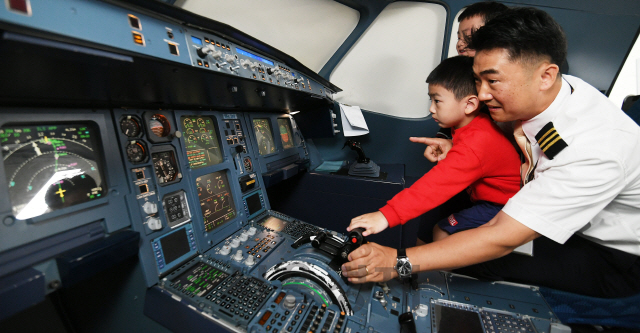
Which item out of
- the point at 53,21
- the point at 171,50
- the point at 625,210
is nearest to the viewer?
the point at 53,21

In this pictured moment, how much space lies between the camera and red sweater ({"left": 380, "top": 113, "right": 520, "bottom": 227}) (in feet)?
3.63

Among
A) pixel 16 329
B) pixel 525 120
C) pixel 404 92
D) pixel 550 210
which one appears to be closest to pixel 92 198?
pixel 16 329

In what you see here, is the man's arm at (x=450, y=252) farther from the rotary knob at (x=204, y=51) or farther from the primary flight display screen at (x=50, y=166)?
the primary flight display screen at (x=50, y=166)

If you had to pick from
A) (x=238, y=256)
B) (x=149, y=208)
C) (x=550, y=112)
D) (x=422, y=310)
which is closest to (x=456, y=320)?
(x=422, y=310)

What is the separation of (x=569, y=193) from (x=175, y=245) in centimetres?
157

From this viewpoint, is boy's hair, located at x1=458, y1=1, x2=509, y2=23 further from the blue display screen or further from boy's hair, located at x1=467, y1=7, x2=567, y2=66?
the blue display screen

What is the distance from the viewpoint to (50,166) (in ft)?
2.91

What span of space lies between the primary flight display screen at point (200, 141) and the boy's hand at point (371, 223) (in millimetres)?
970

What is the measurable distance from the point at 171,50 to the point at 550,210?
1.36 meters

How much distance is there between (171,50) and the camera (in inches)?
31.8

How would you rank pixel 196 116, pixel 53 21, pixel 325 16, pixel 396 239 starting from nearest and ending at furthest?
pixel 53 21 → pixel 196 116 → pixel 396 239 → pixel 325 16

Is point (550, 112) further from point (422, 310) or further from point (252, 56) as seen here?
point (252, 56)

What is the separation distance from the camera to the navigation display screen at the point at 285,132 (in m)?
2.33

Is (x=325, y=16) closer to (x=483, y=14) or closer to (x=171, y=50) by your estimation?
(x=483, y=14)
